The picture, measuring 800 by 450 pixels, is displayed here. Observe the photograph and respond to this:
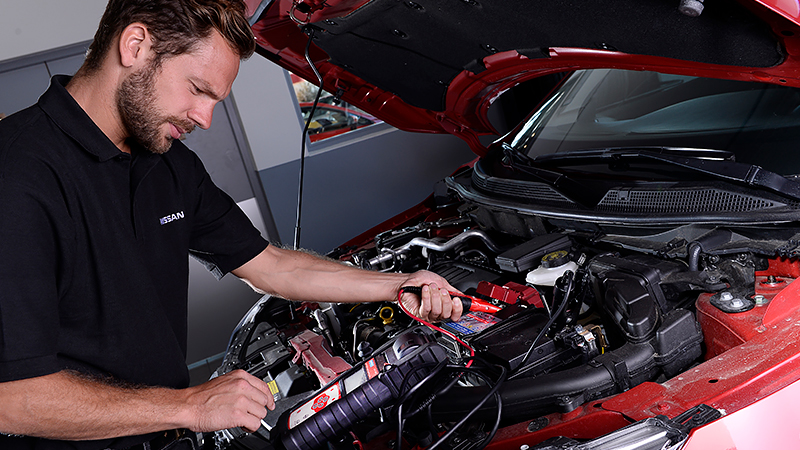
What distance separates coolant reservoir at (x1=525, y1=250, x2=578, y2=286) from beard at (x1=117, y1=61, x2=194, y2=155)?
1023mm

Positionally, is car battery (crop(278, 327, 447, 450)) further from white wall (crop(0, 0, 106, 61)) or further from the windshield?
white wall (crop(0, 0, 106, 61))

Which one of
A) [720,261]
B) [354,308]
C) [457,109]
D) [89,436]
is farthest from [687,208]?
[89,436]

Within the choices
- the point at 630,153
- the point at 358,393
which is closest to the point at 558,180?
the point at 630,153

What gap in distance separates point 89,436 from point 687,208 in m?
1.50

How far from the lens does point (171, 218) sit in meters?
1.57

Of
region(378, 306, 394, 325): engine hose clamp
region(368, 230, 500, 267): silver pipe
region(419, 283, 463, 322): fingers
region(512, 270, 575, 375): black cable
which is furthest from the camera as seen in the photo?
region(368, 230, 500, 267): silver pipe

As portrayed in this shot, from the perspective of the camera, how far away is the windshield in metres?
1.65

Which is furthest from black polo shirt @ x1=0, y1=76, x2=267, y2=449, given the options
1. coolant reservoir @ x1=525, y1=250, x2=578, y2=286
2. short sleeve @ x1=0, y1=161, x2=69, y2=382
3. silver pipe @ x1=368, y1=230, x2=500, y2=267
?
coolant reservoir @ x1=525, y1=250, x2=578, y2=286

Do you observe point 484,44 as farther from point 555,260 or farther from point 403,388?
point 403,388

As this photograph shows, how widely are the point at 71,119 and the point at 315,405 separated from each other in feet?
2.73

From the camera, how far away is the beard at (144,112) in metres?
1.30

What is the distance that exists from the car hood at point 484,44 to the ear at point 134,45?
1.46 ft

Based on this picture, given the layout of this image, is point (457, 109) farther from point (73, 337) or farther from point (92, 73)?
point (73, 337)

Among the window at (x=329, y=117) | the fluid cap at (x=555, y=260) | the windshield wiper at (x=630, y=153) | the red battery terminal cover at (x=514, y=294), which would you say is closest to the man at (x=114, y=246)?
the red battery terminal cover at (x=514, y=294)
